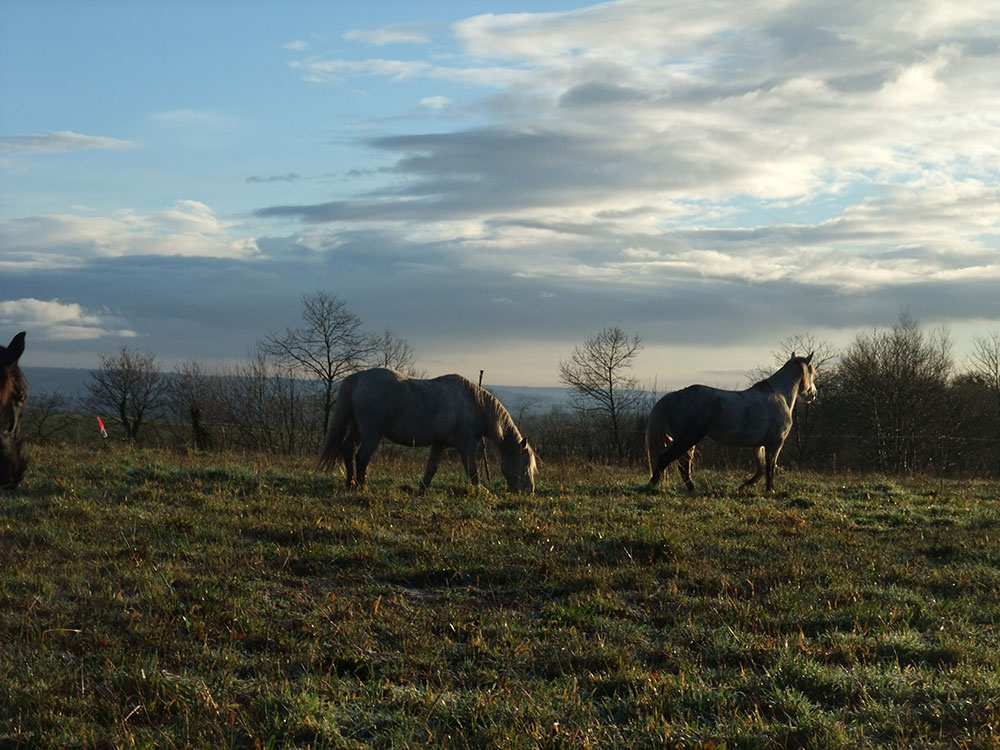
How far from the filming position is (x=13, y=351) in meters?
6.41

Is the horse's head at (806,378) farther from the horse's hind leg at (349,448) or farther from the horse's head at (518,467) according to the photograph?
the horse's hind leg at (349,448)

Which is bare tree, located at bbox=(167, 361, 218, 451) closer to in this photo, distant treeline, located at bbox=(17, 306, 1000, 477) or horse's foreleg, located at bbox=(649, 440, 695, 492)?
distant treeline, located at bbox=(17, 306, 1000, 477)

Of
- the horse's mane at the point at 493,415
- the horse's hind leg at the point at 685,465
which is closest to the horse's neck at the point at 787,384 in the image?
the horse's hind leg at the point at 685,465

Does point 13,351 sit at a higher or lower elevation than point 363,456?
higher

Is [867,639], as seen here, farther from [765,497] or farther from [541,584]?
[765,497]

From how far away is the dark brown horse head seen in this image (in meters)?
6.23

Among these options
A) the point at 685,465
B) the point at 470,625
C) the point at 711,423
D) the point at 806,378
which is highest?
the point at 806,378

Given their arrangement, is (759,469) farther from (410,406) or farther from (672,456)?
(410,406)

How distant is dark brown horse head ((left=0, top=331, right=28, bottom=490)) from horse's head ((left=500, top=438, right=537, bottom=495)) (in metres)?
7.98

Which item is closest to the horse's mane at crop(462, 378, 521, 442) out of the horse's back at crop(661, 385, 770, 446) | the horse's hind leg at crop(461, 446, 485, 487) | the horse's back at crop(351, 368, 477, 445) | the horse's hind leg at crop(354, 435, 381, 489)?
the horse's back at crop(351, 368, 477, 445)

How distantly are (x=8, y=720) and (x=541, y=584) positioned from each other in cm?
408

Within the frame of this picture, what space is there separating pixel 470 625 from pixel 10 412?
3.66m

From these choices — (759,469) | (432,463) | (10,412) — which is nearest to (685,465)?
(759,469)

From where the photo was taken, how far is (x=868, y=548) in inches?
378
